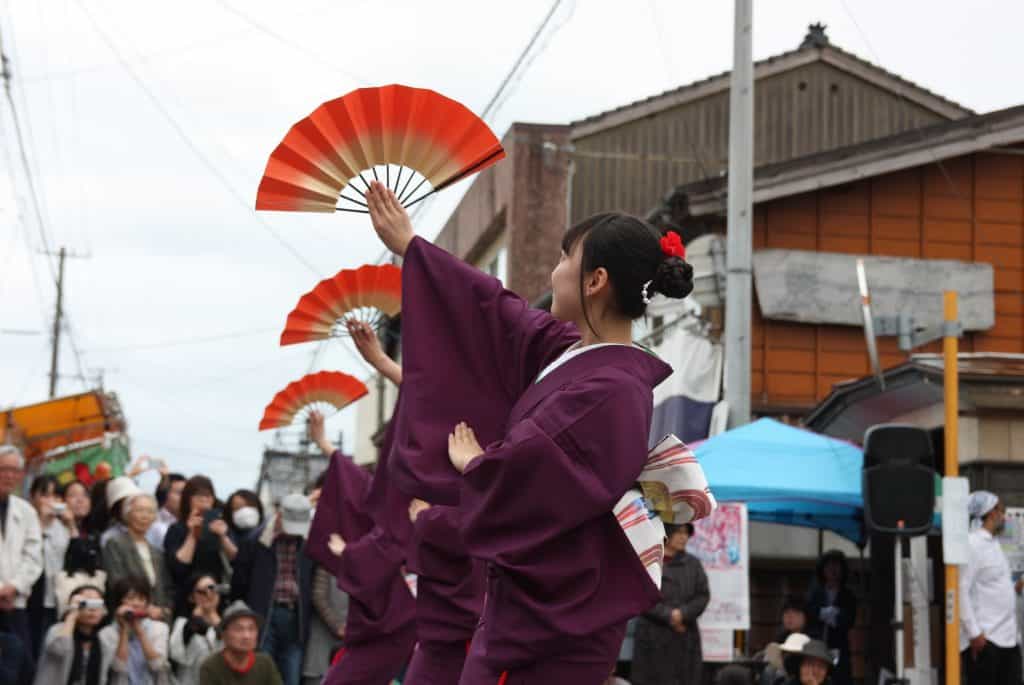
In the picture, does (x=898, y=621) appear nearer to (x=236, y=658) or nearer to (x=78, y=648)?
(x=236, y=658)

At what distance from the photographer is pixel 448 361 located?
15.8 ft

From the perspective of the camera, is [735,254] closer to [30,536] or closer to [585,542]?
[30,536]

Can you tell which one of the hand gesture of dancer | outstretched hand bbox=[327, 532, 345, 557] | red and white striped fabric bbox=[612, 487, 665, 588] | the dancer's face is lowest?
red and white striped fabric bbox=[612, 487, 665, 588]

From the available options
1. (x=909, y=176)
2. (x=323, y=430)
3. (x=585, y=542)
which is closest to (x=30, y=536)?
(x=323, y=430)

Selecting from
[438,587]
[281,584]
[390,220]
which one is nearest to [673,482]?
[390,220]

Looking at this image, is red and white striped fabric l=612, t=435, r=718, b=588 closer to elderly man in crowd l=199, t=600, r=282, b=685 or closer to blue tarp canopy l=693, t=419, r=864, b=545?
elderly man in crowd l=199, t=600, r=282, b=685

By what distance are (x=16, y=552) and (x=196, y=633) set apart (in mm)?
1286

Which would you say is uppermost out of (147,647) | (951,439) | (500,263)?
(500,263)

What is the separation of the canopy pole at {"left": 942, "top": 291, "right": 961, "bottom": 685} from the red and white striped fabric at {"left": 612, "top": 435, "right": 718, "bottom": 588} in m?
5.24

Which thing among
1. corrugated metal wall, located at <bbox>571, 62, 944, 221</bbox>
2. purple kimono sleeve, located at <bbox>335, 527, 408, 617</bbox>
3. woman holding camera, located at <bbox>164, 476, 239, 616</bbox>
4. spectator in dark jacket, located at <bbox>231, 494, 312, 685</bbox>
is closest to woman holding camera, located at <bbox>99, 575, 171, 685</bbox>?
woman holding camera, located at <bbox>164, 476, 239, 616</bbox>

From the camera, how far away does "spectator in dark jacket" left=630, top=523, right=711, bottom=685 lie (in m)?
10.8

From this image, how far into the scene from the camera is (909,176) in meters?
17.5

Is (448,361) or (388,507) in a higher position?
(388,507)

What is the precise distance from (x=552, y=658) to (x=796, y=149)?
19896mm
